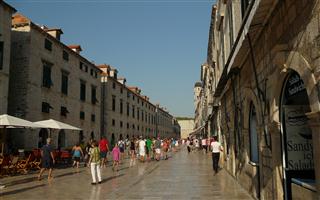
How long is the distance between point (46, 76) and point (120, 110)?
70.7 feet

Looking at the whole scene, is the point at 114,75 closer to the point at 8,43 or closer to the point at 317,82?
the point at 8,43

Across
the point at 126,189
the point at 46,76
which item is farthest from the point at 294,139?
the point at 46,76

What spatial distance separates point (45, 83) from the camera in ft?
77.7

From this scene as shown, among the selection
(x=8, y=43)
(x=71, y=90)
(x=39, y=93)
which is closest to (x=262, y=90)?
(x=8, y=43)

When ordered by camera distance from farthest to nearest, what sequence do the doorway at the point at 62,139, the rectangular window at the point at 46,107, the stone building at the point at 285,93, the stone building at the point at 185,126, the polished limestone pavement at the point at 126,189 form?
the stone building at the point at 185,126 < the doorway at the point at 62,139 < the rectangular window at the point at 46,107 < the polished limestone pavement at the point at 126,189 < the stone building at the point at 285,93

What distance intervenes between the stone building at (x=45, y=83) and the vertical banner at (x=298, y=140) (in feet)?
56.9

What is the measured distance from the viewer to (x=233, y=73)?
10.5 m

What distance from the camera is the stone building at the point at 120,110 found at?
39750 millimetres

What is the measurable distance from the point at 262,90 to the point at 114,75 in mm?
39102

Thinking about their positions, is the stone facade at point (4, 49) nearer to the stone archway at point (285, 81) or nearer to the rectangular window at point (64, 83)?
the rectangular window at point (64, 83)

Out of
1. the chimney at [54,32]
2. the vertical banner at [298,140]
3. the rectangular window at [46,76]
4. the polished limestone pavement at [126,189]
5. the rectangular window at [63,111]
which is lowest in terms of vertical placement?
the polished limestone pavement at [126,189]

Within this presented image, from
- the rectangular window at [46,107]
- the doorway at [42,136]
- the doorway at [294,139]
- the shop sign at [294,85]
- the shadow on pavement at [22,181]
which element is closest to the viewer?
the shop sign at [294,85]

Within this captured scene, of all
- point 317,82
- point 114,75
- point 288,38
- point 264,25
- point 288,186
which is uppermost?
point 114,75

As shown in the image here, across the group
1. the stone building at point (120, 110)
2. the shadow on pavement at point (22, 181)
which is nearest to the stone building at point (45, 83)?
the stone building at point (120, 110)
